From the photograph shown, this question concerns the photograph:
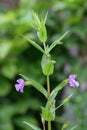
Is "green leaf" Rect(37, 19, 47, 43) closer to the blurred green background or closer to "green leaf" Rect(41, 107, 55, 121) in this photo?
"green leaf" Rect(41, 107, 55, 121)

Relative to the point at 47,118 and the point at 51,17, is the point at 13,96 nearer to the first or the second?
the point at 51,17

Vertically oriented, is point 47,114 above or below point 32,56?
below

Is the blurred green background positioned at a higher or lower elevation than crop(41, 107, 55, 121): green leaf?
higher

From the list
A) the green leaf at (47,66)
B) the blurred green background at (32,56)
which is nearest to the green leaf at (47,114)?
the green leaf at (47,66)

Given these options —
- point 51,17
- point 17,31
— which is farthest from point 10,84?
point 51,17

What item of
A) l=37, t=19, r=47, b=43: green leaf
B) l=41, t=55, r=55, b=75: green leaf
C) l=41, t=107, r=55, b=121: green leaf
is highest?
l=37, t=19, r=47, b=43: green leaf

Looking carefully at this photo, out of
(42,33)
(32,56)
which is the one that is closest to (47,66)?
(42,33)

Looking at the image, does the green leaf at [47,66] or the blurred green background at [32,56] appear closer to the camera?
the green leaf at [47,66]

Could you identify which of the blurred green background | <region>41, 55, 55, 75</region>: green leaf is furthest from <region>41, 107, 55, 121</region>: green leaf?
the blurred green background

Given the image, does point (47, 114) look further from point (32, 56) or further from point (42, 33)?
point (32, 56)

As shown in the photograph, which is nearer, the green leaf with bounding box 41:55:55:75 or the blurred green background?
the green leaf with bounding box 41:55:55:75

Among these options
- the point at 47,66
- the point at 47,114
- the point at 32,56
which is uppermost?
the point at 32,56

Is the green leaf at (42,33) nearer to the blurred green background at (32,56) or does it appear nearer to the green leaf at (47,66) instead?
the green leaf at (47,66)
